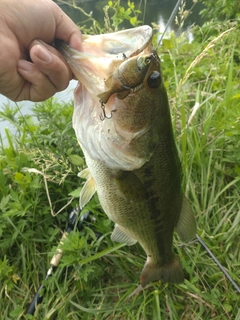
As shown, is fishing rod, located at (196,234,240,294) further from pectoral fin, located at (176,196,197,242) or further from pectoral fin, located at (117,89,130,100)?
pectoral fin, located at (117,89,130,100)

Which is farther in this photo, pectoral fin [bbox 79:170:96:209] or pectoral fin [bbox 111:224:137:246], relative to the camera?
pectoral fin [bbox 111:224:137:246]

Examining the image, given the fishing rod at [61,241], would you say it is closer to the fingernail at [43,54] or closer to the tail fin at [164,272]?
the tail fin at [164,272]

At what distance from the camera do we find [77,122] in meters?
1.44

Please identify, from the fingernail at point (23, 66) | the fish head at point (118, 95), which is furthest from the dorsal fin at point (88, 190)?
the fingernail at point (23, 66)

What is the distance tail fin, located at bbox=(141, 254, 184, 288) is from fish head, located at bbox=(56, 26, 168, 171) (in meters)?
0.74

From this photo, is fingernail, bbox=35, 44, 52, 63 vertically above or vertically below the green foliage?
above

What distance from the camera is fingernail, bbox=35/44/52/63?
1267mm

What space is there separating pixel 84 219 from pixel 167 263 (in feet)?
2.30

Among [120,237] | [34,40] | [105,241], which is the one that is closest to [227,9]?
[105,241]

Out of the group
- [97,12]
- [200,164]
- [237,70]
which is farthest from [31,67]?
[97,12]

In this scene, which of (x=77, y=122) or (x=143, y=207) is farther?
(x=143, y=207)

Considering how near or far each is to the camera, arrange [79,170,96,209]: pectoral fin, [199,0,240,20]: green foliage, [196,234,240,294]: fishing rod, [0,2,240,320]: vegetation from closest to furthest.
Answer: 1. [79,170,96,209]: pectoral fin
2. [196,234,240,294]: fishing rod
3. [0,2,240,320]: vegetation
4. [199,0,240,20]: green foliage

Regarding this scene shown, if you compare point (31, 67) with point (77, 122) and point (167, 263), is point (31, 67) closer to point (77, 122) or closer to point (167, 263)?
point (77, 122)

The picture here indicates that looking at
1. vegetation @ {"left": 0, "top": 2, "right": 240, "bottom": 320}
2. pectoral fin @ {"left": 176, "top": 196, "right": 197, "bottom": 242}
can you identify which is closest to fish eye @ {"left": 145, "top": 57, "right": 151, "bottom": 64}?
pectoral fin @ {"left": 176, "top": 196, "right": 197, "bottom": 242}
